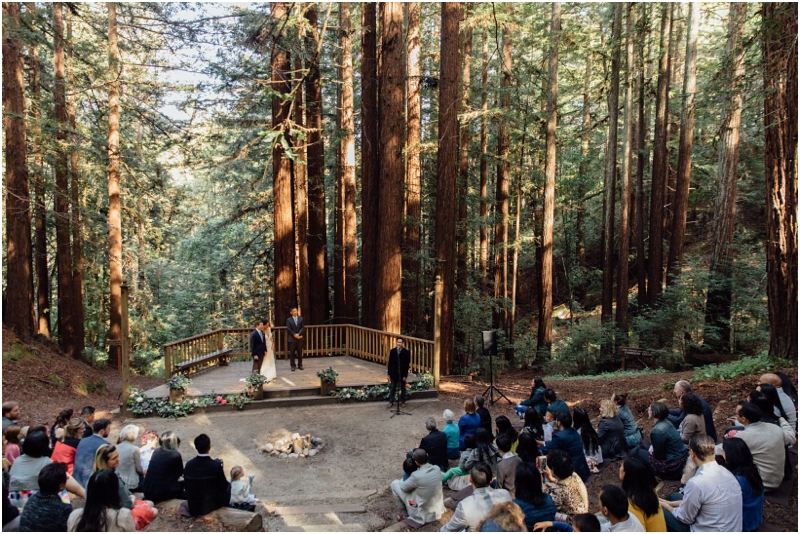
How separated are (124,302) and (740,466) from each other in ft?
36.4

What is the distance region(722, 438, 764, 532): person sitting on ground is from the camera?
4793mm

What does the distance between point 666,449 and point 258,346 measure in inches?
354

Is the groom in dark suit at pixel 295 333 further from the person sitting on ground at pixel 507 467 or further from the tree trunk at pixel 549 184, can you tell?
the tree trunk at pixel 549 184

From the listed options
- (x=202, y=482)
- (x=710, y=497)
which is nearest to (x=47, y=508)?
(x=202, y=482)

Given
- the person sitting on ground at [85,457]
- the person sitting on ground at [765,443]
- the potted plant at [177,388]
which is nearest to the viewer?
A: the person sitting on ground at [765,443]

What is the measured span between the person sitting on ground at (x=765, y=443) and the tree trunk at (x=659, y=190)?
14.1 m

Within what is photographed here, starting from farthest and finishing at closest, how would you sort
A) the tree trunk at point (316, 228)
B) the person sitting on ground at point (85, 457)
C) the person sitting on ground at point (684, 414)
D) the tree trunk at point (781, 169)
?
the tree trunk at point (316, 228) < the tree trunk at point (781, 169) < the person sitting on ground at point (684, 414) < the person sitting on ground at point (85, 457)

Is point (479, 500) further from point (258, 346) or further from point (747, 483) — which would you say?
point (258, 346)

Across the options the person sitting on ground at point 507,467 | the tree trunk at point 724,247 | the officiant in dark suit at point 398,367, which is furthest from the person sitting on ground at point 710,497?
the tree trunk at point 724,247

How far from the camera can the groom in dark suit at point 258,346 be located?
38.9 ft

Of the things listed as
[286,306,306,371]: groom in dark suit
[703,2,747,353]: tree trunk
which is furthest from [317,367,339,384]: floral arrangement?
[703,2,747,353]: tree trunk

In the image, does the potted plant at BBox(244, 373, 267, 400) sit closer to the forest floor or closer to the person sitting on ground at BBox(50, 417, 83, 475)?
the forest floor

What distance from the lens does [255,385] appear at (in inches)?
442

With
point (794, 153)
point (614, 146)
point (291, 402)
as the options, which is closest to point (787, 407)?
point (794, 153)
